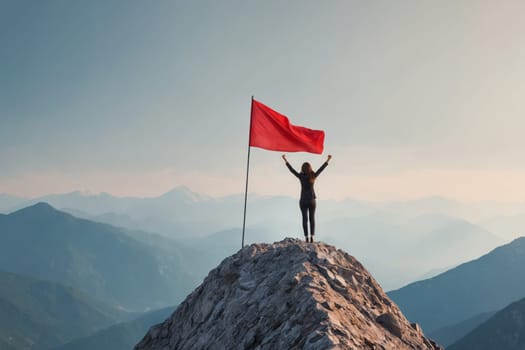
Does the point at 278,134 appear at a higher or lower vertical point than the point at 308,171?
higher

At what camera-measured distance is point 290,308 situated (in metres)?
13.8

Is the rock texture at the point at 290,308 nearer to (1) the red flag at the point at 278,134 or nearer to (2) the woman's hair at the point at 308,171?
(2) the woman's hair at the point at 308,171

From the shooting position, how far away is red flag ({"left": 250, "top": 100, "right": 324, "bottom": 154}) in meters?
22.7

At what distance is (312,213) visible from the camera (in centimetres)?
2050

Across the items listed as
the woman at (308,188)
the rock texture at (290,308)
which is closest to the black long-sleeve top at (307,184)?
the woman at (308,188)

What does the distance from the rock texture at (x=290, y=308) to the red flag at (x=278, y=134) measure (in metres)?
5.41

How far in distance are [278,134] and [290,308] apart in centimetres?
1133

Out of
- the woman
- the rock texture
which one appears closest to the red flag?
the woman

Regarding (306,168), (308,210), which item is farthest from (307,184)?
(308,210)

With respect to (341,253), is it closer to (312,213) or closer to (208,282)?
(312,213)

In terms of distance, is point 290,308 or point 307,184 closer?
point 290,308

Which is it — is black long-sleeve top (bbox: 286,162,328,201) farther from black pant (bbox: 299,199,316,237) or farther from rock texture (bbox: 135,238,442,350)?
rock texture (bbox: 135,238,442,350)

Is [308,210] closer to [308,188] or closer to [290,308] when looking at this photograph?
[308,188]

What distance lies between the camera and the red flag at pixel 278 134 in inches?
893
